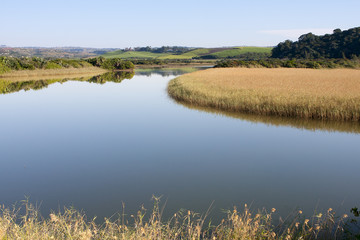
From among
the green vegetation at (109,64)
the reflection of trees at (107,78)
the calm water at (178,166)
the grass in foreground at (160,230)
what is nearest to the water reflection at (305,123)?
the calm water at (178,166)

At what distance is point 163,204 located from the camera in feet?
20.2

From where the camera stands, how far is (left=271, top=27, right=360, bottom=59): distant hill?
6593cm

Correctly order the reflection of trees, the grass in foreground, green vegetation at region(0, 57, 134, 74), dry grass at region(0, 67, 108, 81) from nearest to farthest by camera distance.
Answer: the grass in foreground, the reflection of trees, dry grass at region(0, 67, 108, 81), green vegetation at region(0, 57, 134, 74)

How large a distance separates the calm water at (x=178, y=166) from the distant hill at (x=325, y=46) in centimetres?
6041

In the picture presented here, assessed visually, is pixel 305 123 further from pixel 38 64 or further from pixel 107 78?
pixel 38 64

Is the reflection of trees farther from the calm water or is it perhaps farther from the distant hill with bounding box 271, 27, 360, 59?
the distant hill with bounding box 271, 27, 360, 59

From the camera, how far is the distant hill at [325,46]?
65.9 m

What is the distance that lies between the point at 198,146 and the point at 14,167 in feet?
18.5

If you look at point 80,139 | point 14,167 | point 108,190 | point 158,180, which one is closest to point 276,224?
point 158,180

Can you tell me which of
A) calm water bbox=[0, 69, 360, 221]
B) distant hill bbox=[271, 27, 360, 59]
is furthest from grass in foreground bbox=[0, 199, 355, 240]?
distant hill bbox=[271, 27, 360, 59]

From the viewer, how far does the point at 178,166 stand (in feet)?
27.4

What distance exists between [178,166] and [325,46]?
7572cm

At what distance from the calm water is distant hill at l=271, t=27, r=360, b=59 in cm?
6041

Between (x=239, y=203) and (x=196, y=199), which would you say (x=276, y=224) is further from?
(x=196, y=199)
